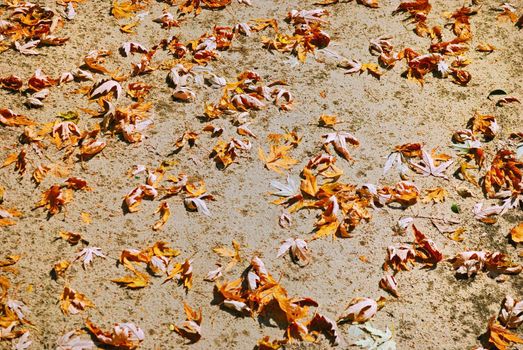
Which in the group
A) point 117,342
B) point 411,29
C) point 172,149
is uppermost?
point 411,29

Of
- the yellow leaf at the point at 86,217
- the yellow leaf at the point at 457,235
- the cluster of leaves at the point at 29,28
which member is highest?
the cluster of leaves at the point at 29,28

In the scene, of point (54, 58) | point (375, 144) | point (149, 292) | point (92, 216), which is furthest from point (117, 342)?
point (54, 58)

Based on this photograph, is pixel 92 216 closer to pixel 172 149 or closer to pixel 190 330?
pixel 172 149

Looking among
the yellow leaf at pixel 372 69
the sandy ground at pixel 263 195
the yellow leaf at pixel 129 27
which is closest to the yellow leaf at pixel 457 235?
the sandy ground at pixel 263 195

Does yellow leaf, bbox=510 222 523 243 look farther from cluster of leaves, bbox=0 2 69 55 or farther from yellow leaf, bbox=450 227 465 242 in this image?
cluster of leaves, bbox=0 2 69 55

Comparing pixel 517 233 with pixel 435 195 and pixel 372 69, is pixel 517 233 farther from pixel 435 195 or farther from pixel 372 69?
pixel 372 69

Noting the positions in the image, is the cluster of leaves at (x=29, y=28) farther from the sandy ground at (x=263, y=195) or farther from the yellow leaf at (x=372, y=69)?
the yellow leaf at (x=372, y=69)

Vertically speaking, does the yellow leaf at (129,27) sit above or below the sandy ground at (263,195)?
above

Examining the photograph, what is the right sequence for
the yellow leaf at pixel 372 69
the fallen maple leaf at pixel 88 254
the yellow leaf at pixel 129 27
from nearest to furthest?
1. the fallen maple leaf at pixel 88 254
2. the yellow leaf at pixel 372 69
3. the yellow leaf at pixel 129 27

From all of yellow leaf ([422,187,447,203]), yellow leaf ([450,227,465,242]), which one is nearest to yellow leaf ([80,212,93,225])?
yellow leaf ([422,187,447,203])
